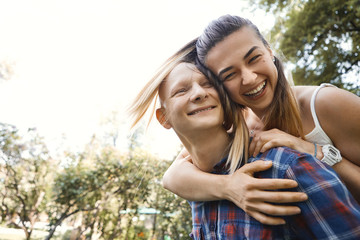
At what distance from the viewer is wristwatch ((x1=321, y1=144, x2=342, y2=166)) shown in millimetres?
1455

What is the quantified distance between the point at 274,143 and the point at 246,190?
0.32 meters

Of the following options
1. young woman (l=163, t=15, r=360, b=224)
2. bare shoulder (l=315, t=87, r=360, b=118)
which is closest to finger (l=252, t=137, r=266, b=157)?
young woman (l=163, t=15, r=360, b=224)

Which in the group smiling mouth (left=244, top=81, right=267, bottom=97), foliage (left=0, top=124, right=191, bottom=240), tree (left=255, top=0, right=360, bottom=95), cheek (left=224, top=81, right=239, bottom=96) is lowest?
foliage (left=0, top=124, right=191, bottom=240)

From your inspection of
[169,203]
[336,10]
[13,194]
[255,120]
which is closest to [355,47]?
[336,10]

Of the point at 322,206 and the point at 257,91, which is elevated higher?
the point at 257,91

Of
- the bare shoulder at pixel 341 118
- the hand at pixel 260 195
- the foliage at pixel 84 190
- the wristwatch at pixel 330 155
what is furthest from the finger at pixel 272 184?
the foliage at pixel 84 190

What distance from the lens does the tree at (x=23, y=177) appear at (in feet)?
20.1

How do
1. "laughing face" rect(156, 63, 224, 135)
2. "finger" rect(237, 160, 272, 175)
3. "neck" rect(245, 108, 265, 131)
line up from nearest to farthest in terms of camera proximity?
"finger" rect(237, 160, 272, 175)
"laughing face" rect(156, 63, 224, 135)
"neck" rect(245, 108, 265, 131)

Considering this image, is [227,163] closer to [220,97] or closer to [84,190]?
[220,97]

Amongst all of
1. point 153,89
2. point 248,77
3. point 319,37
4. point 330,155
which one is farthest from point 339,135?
point 319,37

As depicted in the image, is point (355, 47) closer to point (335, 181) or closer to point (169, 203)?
point (169, 203)

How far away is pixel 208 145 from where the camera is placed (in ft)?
5.01

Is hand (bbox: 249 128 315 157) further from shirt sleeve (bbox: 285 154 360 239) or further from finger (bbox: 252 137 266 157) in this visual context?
shirt sleeve (bbox: 285 154 360 239)

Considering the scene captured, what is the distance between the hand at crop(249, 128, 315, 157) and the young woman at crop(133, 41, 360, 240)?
5 cm
